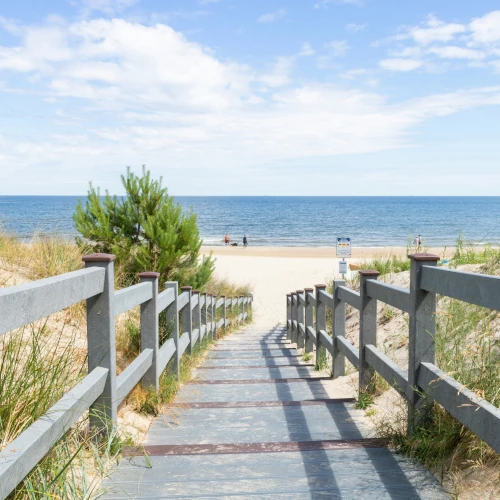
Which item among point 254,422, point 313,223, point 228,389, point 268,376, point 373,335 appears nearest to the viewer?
point 254,422

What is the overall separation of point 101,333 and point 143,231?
8.81 meters

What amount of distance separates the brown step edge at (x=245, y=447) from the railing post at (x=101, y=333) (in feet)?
0.95

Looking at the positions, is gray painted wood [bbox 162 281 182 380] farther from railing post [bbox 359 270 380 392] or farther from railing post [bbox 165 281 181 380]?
railing post [bbox 359 270 380 392]

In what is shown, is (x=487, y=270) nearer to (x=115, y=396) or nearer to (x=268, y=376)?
(x=268, y=376)

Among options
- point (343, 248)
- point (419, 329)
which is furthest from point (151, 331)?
point (343, 248)

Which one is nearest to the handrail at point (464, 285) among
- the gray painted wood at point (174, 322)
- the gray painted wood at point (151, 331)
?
the gray painted wood at point (151, 331)

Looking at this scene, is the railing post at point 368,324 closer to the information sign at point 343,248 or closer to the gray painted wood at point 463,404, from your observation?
the gray painted wood at point 463,404

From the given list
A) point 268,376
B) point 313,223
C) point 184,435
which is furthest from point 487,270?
point 313,223

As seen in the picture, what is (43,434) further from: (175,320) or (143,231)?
(143,231)

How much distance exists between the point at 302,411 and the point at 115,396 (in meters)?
1.70

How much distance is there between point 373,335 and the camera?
5074 millimetres

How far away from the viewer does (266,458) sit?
361cm

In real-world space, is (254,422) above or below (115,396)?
below

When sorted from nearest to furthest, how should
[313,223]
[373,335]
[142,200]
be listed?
[373,335], [142,200], [313,223]
